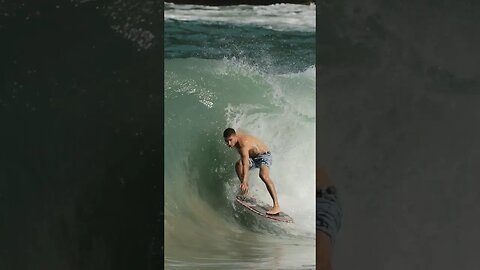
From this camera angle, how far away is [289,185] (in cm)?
291

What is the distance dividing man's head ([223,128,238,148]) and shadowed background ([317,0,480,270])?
0.39 metres

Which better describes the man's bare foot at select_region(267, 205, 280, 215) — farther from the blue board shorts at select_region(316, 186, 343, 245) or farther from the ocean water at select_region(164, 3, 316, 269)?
the blue board shorts at select_region(316, 186, 343, 245)

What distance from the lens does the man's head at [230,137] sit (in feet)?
9.62

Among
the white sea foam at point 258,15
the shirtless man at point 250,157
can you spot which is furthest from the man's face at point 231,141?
the white sea foam at point 258,15

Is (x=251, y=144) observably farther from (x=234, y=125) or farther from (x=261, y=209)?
(x=261, y=209)

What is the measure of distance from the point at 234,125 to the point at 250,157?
0.17m

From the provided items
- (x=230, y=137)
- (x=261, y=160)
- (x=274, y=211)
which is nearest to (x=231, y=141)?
(x=230, y=137)

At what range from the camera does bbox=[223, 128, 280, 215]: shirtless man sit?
9.57 ft

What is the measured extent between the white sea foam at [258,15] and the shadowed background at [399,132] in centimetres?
8

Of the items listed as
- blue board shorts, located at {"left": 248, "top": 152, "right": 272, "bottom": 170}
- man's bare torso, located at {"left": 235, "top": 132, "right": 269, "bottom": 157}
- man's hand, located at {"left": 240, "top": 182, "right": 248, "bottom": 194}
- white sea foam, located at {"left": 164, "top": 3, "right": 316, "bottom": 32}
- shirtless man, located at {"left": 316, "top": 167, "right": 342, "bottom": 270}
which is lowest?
shirtless man, located at {"left": 316, "top": 167, "right": 342, "bottom": 270}
